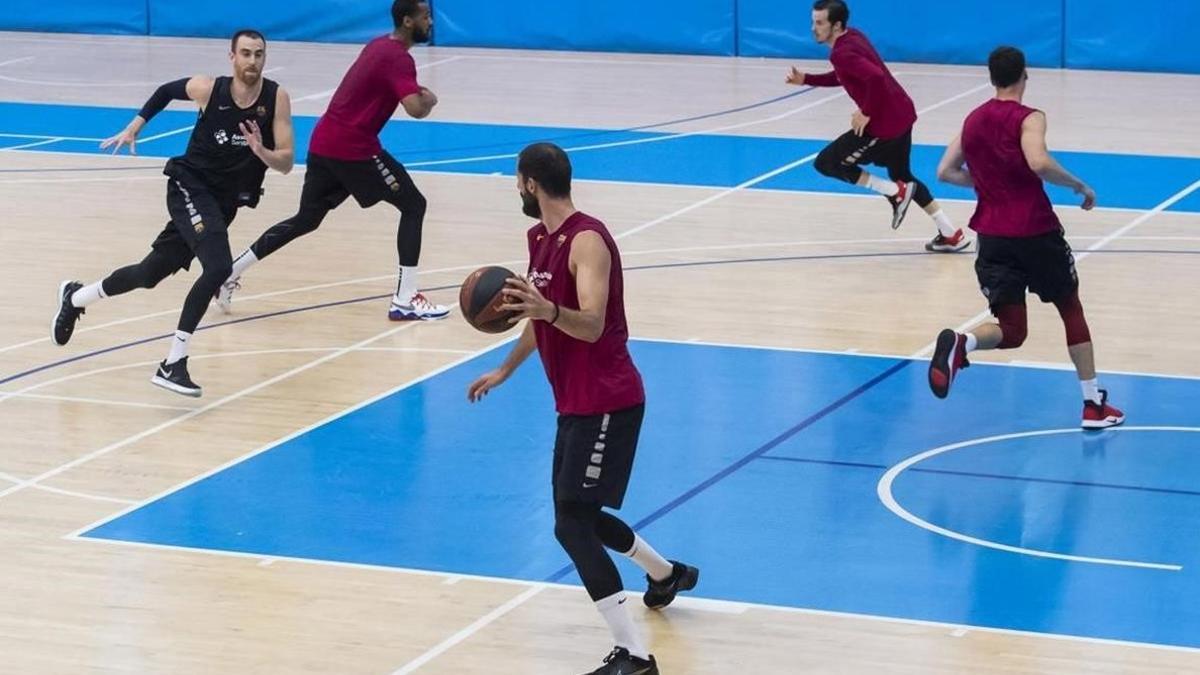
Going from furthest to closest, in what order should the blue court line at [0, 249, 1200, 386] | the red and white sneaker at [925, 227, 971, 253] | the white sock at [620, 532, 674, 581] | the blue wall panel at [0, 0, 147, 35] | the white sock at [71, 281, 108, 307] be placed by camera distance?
1. the blue wall panel at [0, 0, 147, 35]
2. the red and white sneaker at [925, 227, 971, 253]
3. the blue court line at [0, 249, 1200, 386]
4. the white sock at [71, 281, 108, 307]
5. the white sock at [620, 532, 674, 581]

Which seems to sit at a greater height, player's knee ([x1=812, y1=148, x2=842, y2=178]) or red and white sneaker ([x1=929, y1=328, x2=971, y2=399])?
red and white sneaker ([x1=929, y1=328, x2=971, y2=399])

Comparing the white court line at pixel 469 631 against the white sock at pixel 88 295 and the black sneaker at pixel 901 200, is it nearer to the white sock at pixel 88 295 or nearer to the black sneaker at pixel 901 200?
the white sock at pixel 88 295

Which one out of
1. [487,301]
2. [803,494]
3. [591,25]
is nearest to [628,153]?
[591,25]

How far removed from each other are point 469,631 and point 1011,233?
360cm

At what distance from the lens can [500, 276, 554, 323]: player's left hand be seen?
607 centimetres

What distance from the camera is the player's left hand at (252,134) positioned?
9898 mm

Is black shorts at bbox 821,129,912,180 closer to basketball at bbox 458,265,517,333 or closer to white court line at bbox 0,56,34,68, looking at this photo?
basketball at bbox 458,265,517,333

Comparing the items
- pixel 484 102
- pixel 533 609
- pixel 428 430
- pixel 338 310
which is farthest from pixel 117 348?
pixel 484 102

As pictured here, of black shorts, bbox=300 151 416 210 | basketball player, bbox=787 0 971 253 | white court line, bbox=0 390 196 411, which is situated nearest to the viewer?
white court line, bbox=0 390 196 411

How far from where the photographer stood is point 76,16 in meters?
26.0

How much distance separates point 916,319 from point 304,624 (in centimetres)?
549

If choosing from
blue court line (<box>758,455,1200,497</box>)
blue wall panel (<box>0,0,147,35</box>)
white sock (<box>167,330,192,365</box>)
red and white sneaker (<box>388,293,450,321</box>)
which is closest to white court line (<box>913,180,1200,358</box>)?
blue court line (<box>758,455,1200,497</box>)

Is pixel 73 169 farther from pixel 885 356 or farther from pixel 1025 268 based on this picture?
pixel 1025 268

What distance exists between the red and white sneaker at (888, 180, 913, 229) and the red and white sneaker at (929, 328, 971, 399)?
13.8ft
